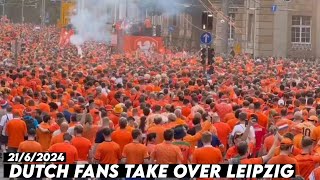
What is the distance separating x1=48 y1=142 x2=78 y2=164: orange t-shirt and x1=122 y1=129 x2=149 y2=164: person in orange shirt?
30.5 inches

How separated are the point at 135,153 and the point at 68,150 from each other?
40.7 inches

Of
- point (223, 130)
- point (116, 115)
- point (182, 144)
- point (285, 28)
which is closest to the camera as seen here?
point (182, 144)

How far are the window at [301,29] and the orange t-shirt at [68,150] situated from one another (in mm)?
58025

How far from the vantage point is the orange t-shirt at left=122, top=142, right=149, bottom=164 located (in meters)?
17.6

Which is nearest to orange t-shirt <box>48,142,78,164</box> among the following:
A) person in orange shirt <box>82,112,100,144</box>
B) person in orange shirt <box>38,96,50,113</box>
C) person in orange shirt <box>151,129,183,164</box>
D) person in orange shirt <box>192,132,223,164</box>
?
person in orange shirt <box>151,129,183,164</box>

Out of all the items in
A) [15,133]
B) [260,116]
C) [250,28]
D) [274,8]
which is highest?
[274,8]

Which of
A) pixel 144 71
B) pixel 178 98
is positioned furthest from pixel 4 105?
pixel 144 71

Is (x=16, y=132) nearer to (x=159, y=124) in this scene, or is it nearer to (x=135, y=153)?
(x=159, y=124)

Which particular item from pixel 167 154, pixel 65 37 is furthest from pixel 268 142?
pixel 65 37

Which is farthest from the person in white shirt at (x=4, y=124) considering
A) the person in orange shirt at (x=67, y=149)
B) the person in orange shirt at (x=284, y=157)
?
the person in orange shirt at (x=284, y=157)

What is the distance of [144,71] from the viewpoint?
42.2 metres

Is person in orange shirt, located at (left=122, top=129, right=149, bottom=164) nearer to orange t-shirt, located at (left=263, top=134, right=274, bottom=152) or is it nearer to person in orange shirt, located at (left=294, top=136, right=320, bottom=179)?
orange t-shirt, located at (left=263, top=134, right=274, bottom=152)

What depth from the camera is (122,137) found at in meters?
18.9

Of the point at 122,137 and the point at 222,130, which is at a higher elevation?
the point at 122,137
